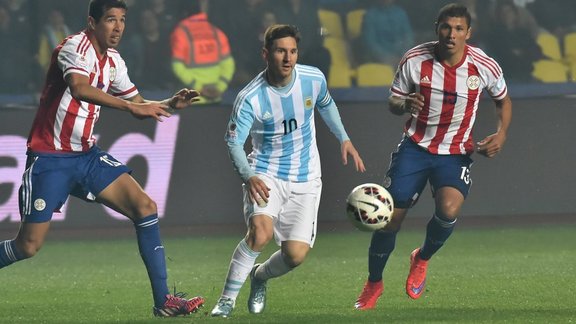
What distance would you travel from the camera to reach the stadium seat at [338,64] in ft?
48.2

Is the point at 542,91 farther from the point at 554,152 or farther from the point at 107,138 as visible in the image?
the point at 107,138

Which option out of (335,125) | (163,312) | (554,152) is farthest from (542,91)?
(163,312)

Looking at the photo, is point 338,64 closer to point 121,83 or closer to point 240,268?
point 121,83

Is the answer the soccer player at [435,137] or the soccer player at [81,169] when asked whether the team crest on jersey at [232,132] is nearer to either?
the soccer player at [81,169]

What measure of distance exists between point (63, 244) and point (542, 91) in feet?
16.7

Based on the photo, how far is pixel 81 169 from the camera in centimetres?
870

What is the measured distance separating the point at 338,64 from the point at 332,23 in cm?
43

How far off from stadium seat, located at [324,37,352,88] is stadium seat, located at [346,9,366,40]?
117mm

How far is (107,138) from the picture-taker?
14.5 m

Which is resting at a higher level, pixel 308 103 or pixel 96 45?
pixel 96 45

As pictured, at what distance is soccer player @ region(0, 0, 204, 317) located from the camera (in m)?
8.65

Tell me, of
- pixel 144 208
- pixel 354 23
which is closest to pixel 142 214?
pixel 144 208

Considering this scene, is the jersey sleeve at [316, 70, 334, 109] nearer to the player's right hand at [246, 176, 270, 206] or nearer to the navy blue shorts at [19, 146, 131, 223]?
the player's right hand at [246, 176, 270, 206]

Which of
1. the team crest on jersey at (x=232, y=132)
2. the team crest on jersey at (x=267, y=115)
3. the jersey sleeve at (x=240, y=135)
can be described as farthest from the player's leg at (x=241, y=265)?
the team crest on jersey at (x=267, y=115)
